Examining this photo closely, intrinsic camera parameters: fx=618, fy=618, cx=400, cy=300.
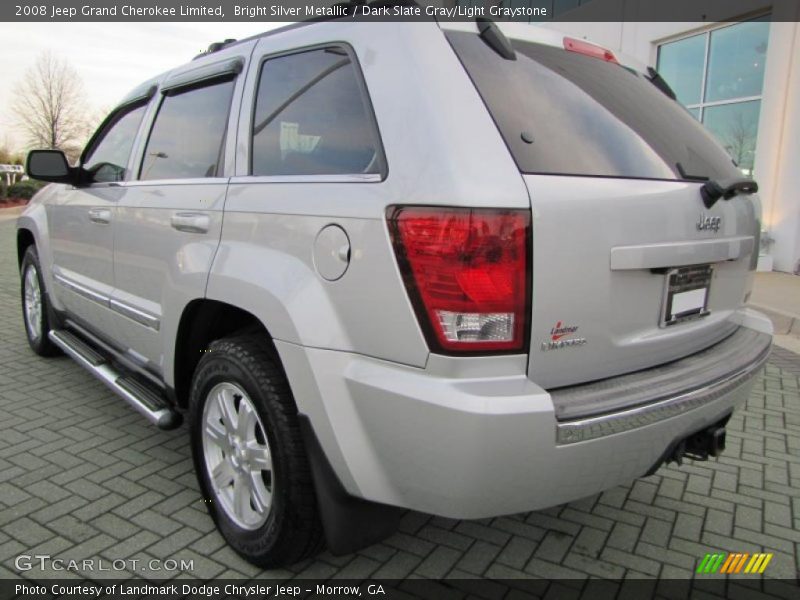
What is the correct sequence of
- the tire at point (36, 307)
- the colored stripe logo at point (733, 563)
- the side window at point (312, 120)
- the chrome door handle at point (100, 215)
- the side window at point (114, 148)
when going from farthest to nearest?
the tire at point (36, 307), the side window at point (114, 148), the chrome door handle at point (100, 215), the colored stripe logo at point (733, 563), the side window at point (312, 120)

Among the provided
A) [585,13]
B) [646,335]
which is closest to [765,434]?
[646,335]

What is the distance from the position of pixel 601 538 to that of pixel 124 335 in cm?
255

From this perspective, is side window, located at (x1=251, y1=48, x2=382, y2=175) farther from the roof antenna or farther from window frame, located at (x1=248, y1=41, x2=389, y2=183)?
the roof antenna

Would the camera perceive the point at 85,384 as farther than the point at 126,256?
Yes

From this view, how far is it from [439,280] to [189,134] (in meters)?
1.80

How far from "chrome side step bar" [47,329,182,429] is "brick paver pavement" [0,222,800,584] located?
36cm

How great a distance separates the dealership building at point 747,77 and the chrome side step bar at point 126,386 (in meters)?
7.88

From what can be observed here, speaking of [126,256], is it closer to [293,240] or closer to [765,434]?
[293,240]

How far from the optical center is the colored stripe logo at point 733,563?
7.83 feet

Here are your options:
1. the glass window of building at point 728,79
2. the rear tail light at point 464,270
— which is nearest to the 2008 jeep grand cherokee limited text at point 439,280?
the rear tail light at point 464,270

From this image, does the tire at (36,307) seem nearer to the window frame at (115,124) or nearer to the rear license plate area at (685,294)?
the window frame at (115,124)

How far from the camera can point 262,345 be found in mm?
2240

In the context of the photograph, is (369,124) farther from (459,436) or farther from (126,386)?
(126,386)

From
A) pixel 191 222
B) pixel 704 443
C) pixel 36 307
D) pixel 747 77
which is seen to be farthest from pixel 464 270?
pixel 747 77
